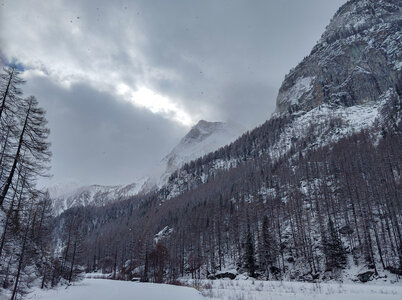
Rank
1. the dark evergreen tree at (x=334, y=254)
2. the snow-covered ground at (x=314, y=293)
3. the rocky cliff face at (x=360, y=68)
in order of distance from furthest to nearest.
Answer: the rocky cliff face at (x=360, y=68), the dark evergreen tree at (x=334, y=254), the snow-covered ground at (x=314, y=293)

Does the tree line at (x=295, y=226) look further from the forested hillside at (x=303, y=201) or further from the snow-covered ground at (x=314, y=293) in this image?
the snow-covered ground at (x=314, y=293)

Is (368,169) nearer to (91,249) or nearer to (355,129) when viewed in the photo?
(355,129)

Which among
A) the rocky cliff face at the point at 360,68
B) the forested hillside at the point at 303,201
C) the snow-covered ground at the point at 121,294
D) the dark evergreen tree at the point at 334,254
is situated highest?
the rocky cliff face at the point at 360,68

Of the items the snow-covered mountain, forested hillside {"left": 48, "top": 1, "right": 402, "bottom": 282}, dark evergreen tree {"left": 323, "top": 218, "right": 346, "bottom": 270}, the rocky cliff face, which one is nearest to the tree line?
dark evergreen tree {"left": 323, "top": 218, "right": 346, "bottom": 270}

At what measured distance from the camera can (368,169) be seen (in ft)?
197

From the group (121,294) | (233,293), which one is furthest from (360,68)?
(121,294)

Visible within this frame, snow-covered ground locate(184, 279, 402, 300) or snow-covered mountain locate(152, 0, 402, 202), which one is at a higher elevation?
snow-covered mountain locate(152, 0, 402, 202)

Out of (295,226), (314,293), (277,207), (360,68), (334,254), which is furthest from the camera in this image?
(360,68)

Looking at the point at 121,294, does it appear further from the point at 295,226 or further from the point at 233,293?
the point at 295,226

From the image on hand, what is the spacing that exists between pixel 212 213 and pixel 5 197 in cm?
7186

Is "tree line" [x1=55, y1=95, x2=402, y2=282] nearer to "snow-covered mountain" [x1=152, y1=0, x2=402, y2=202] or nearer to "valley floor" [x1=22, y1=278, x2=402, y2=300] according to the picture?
"valley floor" [x1=22, y1=278, x2=402, y2=300]

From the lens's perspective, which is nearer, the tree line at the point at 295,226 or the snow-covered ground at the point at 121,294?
the snow-covered ground at the point at 121,294

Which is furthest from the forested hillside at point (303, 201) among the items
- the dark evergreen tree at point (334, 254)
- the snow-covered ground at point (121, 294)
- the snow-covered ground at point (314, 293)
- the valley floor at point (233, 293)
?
the snow-covered ground at point (314, 293)

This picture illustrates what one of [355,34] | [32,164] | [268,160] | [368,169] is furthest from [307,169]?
[355,34]
